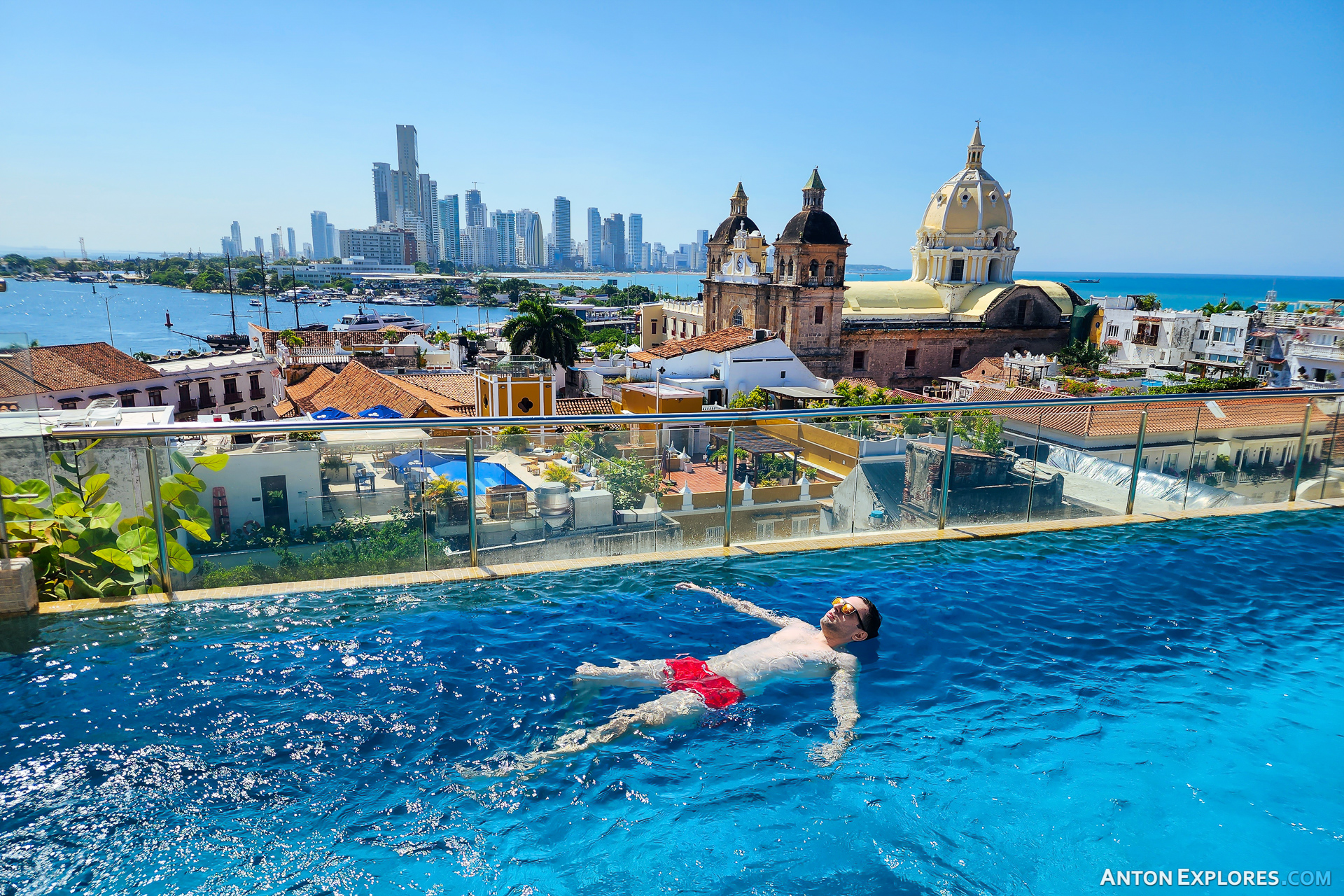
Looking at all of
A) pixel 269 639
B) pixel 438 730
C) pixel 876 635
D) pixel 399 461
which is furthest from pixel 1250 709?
pixel 269 639

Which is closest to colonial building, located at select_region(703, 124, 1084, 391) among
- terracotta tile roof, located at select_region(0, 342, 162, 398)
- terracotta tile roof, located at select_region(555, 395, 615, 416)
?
terracotta tile roof, located at select_region(555, 395, 615, 416)

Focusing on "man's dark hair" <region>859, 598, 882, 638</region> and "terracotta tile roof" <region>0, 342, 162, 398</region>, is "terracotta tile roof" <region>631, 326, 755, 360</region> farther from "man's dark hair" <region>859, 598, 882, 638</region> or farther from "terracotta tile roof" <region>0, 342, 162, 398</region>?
"man's dark hair" <region>859, 598, 882, 638</region>

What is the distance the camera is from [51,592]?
566 cm

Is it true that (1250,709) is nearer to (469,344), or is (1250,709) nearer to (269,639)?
(269,639)

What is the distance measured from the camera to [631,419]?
632cm

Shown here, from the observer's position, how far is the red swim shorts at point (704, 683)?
492 cm

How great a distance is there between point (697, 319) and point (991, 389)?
111 feet

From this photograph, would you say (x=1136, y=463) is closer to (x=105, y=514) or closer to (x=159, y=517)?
(x=159, y=517)

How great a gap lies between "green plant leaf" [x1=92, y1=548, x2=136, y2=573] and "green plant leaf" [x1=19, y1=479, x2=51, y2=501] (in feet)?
1.72

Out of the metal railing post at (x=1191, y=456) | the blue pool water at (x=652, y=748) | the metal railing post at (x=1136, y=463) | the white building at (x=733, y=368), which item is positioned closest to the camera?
the blue pool water at (x=652, y=748)

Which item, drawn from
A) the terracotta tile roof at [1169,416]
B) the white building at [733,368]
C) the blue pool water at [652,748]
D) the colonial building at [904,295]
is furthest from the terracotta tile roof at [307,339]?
the terracotta tile roof at [1169,416]

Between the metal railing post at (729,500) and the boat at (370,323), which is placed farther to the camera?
the boat at (370,323)

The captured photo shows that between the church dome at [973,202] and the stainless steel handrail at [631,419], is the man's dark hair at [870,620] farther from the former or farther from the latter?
the church dome at [973,202]

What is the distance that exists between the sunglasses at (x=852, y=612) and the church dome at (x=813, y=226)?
1869 inches
